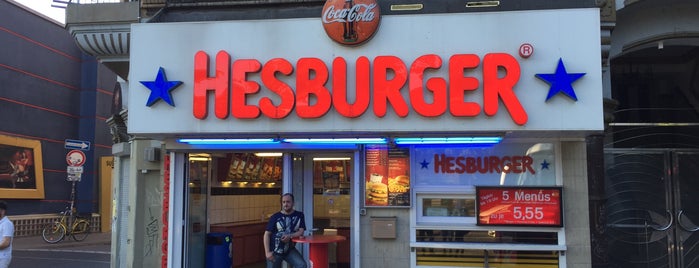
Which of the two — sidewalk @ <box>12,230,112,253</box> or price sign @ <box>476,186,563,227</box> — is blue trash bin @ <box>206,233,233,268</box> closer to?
price sign @ <box>476,186,563,227</box>

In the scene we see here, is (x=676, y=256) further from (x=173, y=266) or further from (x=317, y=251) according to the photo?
(x=173, y=266)

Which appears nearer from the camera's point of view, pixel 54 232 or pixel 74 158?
pixel 74 158

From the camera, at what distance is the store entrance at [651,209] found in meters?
8.59

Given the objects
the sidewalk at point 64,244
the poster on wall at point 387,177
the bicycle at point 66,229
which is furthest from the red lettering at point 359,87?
the bicycle at point 66,229

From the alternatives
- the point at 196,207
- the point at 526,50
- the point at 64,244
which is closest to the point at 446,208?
the point at 526,50

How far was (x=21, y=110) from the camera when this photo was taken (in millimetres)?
22359

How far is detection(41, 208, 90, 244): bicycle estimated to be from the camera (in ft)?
65.7

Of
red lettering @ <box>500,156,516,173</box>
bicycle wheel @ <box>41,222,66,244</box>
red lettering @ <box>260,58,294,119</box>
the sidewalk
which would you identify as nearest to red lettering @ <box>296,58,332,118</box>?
red lettering @ <box>260,58,294,119</box>

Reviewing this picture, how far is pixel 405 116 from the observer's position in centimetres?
741

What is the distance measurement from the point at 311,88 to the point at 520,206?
3.28m

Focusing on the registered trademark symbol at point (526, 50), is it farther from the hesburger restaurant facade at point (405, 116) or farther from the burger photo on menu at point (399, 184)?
the burger photo on menu at point (399, 184)

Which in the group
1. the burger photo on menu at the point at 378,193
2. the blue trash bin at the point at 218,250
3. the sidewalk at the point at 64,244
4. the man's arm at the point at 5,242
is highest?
the burger photo on menu at the point at 378,193

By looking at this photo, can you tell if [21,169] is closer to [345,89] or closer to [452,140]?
[345,89]

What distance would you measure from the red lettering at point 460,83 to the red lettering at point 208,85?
292 cm
